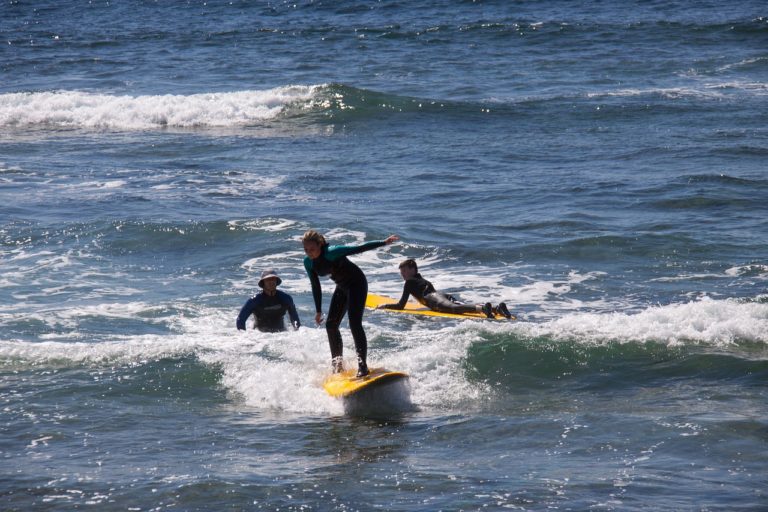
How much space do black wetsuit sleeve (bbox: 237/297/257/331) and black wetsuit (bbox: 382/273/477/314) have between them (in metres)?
2.24

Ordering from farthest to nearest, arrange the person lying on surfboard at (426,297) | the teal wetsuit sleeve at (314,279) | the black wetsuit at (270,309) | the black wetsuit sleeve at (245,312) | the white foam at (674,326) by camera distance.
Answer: the person lying on surfboard at (426,297) < the black wetsuit at (270,309) < the black wetsuit sleeve at (245,312) < the white foam at (674,326) < the teal wetsuit sleeve at (314,279)

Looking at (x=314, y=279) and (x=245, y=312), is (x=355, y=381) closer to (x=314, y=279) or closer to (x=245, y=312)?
(x=314, y=279)

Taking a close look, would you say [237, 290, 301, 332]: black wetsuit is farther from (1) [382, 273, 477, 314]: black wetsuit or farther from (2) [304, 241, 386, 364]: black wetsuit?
(2) [304, 241, 386, 364]: black wetsuit

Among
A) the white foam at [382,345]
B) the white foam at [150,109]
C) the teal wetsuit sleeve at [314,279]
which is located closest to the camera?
the teal wetsuit sleeve at [314,279]

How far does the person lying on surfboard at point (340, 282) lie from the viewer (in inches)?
369

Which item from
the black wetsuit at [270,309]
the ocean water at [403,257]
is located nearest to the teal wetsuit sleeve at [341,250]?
the ocean water at [403,257]

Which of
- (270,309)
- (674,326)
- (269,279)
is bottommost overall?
(674,326)

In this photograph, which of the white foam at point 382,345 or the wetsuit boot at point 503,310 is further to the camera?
the wetsuit boot at point 503,310

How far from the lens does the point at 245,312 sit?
466 inches

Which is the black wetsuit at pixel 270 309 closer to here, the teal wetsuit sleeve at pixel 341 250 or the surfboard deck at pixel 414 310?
the surfboard deck at pixel 414 310

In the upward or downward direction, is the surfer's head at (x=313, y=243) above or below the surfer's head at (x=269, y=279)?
above

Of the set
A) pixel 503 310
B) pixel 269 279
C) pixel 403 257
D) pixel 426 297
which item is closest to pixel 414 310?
pixel 426 297

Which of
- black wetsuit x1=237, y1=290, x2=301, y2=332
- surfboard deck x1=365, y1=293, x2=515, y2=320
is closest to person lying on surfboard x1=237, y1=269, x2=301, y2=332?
black wetsuit x1=237, y1=290, x2=301, y2=332

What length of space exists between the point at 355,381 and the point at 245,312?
267 centimetres
